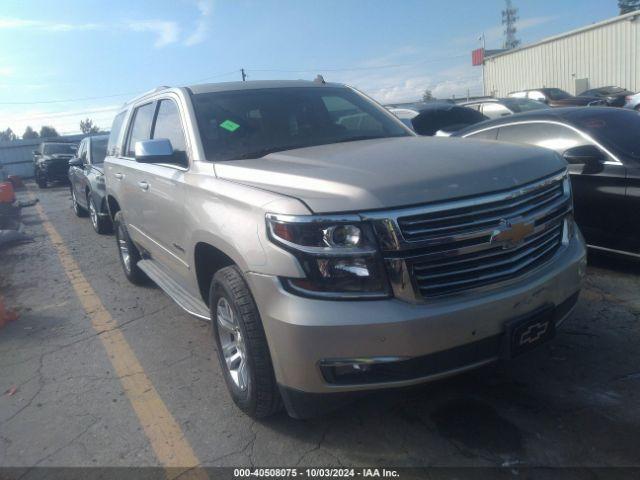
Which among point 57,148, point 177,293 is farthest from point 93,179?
point 57,148

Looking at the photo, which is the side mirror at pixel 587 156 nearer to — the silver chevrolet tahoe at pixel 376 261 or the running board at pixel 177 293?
the silver chevrolet tahoe at pixel 376 261

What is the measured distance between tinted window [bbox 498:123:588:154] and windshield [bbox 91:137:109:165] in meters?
7.21

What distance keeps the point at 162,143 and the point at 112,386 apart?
67.9 inches

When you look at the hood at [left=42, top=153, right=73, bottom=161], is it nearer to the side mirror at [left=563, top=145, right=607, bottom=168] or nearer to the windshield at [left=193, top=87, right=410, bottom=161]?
the windshield at [left=193, top=87, right=410, bottom=161]

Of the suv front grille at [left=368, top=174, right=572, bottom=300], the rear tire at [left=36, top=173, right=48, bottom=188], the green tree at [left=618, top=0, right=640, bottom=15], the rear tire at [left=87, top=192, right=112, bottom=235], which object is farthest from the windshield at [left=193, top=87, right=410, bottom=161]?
the green tree at [left=618, top=0, right=640, bottom=15]

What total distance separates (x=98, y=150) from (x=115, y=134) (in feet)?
13.7

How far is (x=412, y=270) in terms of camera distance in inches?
97.0

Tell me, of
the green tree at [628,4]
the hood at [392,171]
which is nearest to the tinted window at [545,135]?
the hood at [392,171]

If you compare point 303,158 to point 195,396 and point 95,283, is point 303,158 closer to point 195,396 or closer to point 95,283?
point 195,396

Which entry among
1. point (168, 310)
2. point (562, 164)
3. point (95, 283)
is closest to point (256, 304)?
point (562, 164)

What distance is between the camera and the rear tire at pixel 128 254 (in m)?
5.89

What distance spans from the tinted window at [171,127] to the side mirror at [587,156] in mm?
3262

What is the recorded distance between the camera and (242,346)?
118 inches

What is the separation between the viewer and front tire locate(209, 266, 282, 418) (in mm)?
2785
